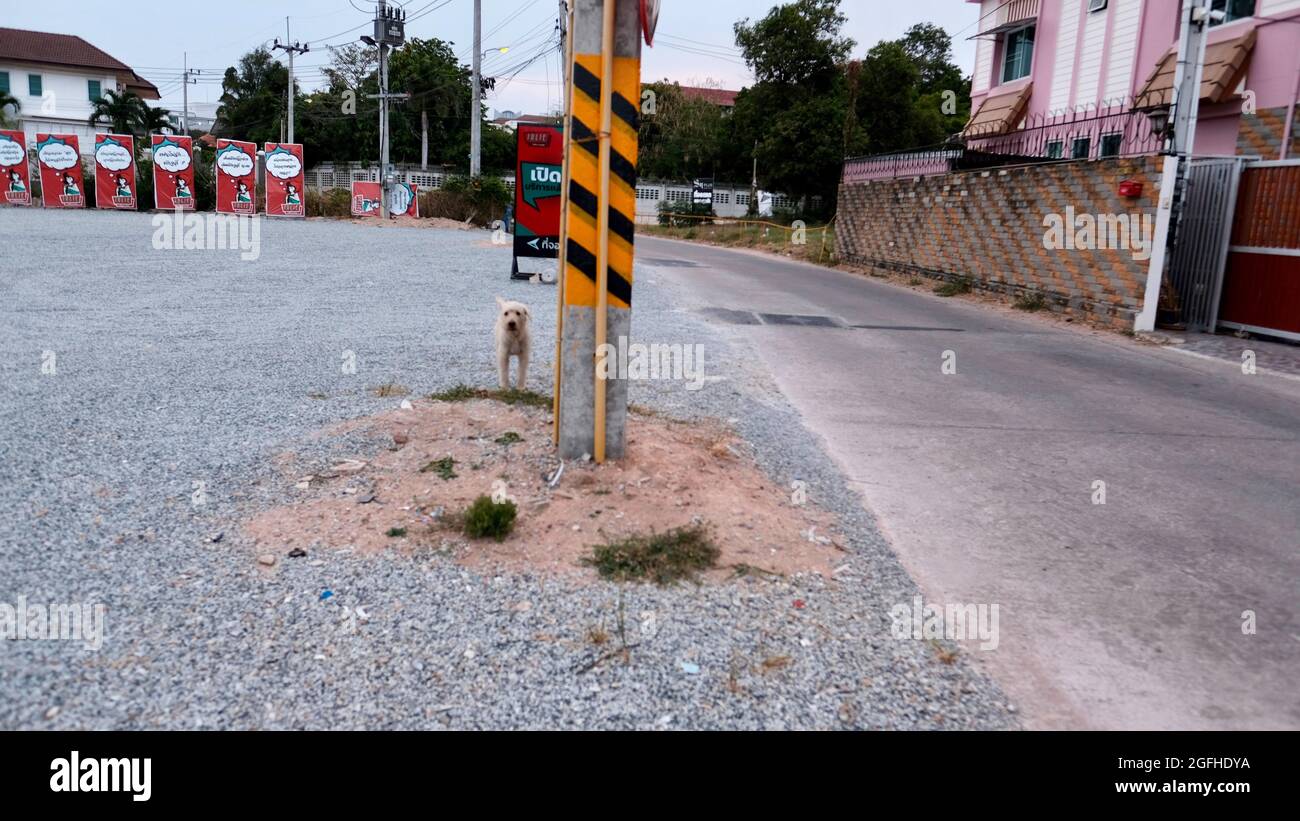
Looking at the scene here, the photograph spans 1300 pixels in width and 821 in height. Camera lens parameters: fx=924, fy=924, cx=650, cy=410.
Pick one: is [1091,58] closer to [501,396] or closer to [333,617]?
[501,396]

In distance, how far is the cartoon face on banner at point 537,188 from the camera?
14688mm

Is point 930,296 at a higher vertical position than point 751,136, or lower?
lower

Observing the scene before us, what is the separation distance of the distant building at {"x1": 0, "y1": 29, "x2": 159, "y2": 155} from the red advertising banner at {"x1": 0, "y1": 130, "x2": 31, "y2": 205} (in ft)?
94.9

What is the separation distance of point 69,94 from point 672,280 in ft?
203

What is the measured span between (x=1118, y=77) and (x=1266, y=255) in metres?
11.5

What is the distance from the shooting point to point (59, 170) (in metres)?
33.9

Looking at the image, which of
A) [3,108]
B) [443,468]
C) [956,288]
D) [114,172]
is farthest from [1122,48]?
[3,108]

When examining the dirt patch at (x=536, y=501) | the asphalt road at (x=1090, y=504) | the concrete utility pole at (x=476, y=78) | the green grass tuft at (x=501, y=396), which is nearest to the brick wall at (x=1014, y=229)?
the asphalt road at (x=1090, y=504)

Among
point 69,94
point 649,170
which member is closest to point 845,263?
point 649,170

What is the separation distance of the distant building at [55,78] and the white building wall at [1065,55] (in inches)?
2283

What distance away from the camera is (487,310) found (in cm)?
1259

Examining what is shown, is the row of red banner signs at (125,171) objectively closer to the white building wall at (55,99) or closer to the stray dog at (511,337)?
the white building wall at (55,99)

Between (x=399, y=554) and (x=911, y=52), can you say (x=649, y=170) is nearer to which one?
(x=911, y=52)

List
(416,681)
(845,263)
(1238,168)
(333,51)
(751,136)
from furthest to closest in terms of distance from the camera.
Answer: (333,51)
(751,136)
(845,263)
(1238,168)
(416,681)
